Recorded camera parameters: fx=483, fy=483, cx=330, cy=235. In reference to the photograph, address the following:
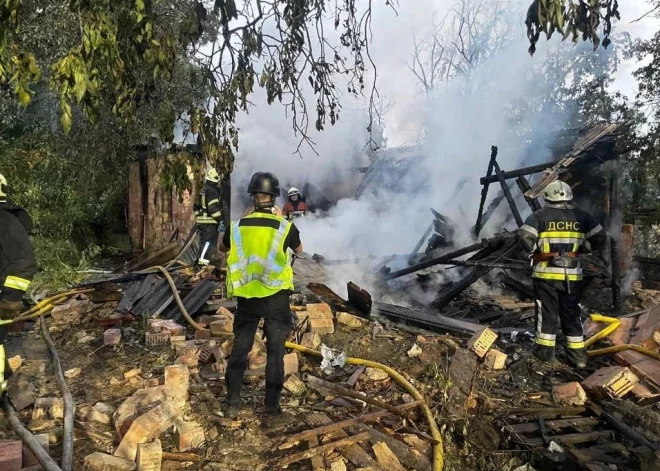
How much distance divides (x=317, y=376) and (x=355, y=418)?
0.99 metres

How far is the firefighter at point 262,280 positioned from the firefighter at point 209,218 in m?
4.53

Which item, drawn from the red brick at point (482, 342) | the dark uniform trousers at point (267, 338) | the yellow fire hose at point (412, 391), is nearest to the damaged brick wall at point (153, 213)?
Result: the yellow fire hose at point (412, 391)

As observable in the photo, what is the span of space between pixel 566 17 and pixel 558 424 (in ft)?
9.81

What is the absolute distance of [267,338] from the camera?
3.72m

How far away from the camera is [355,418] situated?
3516 mm

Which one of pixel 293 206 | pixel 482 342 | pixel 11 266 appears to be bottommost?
pixel 482 342

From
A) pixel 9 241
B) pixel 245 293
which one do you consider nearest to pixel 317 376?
pixel 245 293

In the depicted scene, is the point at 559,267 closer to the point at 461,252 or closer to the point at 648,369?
the point at 648,369

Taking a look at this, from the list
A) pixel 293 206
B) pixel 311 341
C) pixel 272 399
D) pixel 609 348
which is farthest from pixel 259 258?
pixel 293 206

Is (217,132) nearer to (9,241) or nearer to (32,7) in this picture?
(9,241)

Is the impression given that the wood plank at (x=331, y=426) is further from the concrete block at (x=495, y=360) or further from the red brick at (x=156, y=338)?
the red brick at (x=156, y=338)

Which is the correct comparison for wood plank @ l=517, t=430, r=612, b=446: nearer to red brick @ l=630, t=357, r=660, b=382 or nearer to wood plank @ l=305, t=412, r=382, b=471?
red brick @ l=630, t=357, r=660, b=382

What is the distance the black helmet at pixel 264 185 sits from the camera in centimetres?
364

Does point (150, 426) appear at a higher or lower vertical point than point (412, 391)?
higher
